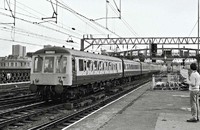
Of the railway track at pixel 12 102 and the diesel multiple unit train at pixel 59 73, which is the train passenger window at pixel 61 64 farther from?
the railway track at pixel 12 102

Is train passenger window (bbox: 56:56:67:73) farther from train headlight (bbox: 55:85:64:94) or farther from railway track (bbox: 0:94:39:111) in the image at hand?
railway track (bbox: 0:94:39:111)

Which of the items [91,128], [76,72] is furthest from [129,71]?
[91,128]

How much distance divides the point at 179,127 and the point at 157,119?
1339mm

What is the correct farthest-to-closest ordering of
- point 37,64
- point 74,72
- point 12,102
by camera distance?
point 12,102 < point 37,64 < point 74,72

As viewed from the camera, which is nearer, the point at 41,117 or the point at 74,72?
the point at 41,117

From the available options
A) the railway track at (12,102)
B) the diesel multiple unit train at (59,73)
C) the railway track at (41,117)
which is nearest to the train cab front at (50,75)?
the diesel multiple unit train at (59,73)

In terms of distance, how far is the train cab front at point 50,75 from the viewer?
13.2m

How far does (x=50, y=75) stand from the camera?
13430 millimetres

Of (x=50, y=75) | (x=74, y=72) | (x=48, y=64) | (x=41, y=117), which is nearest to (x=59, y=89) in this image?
(x=50, y=75)

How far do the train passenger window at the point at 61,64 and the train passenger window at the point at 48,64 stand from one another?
1.12ft

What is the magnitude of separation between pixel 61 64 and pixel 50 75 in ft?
2.63

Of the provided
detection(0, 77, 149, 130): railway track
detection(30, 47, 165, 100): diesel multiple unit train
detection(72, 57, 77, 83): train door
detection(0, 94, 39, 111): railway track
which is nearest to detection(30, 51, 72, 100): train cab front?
detection(30, 47, 165, 100): diesel multiple unit train

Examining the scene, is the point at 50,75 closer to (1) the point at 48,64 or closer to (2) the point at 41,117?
(1) the point at 48,64

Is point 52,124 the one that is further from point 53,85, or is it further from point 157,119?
point 53,85
